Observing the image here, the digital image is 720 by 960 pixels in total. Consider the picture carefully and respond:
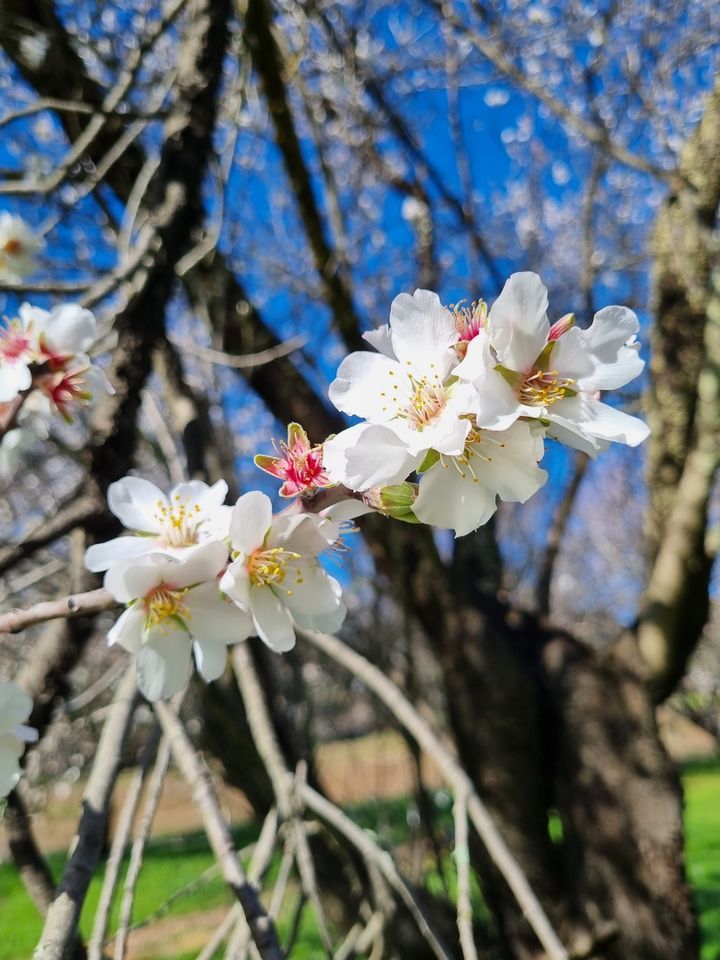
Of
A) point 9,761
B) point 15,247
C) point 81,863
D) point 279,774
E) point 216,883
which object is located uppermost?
point 15,247

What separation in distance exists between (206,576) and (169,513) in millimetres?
111

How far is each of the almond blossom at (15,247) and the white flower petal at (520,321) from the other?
160cm

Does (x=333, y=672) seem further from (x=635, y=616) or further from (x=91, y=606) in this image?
(x=91, y=606)

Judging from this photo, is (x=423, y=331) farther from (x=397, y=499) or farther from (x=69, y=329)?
(x=69, y=329)

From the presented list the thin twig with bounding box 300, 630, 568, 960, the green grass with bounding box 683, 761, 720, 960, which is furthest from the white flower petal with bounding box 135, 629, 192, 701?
the green grass with bounding box 683, 761, 720, 960

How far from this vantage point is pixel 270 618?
30.7 inches

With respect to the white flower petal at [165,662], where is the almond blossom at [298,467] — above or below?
above

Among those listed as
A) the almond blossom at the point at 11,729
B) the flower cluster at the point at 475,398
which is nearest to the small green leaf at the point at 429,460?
the flower cluster at the point at 475,398

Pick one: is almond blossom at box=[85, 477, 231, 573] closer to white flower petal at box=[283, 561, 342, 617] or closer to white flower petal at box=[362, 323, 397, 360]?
white flower petal at box=[283, 561, 342, 617]

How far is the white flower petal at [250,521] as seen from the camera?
716 millimetres

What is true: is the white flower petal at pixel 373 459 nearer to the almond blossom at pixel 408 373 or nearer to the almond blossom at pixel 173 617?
the almond blossom at pixel 408 373

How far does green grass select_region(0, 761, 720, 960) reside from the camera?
145 inches

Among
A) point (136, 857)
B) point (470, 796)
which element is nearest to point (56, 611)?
point (136, 857)

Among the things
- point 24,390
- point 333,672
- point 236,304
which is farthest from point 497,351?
point 333,672
